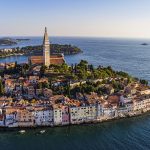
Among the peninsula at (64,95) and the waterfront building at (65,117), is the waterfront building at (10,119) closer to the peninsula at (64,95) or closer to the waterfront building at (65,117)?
the peninsula at (64,95)

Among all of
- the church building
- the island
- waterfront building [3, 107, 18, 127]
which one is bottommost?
waterfront building [3, 107, 18, 127]

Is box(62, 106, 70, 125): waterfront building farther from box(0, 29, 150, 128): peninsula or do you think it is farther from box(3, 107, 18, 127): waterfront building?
box(3, 107, 18, 127): waterfront building

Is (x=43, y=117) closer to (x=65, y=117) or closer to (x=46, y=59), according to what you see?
(x=65, y=117)

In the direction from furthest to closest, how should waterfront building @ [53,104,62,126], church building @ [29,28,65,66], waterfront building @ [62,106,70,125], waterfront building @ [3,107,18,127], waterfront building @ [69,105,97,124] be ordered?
church building @ [29,28,65,66] → waterfront building @ [69,105,97,124] → waterfront building @ [62,106,70,125] → waterfront building @ [53,104,62,126] → waterfront building @ [3,107,18,127]

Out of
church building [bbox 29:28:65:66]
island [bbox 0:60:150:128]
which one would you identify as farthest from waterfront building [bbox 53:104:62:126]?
church building [bbox 29:28:65:66]

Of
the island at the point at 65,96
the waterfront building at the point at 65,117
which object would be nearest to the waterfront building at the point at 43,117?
the island at the point at 65,96

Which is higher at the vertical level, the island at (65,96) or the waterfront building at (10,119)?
the island at (65,96)

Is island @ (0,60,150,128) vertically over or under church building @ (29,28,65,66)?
under

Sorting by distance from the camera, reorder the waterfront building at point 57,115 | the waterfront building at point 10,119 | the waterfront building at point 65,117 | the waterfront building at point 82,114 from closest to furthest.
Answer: the waterfront building at point 10,119
the waterfront building at point 57,115
the waterfront building at point 65,117
the waterfront building at point 82,114

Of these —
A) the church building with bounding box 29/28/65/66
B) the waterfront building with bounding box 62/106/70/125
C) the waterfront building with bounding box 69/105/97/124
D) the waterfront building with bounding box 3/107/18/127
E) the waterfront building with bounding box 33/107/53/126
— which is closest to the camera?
the waterfront building with bounding box 3/107/18/127
